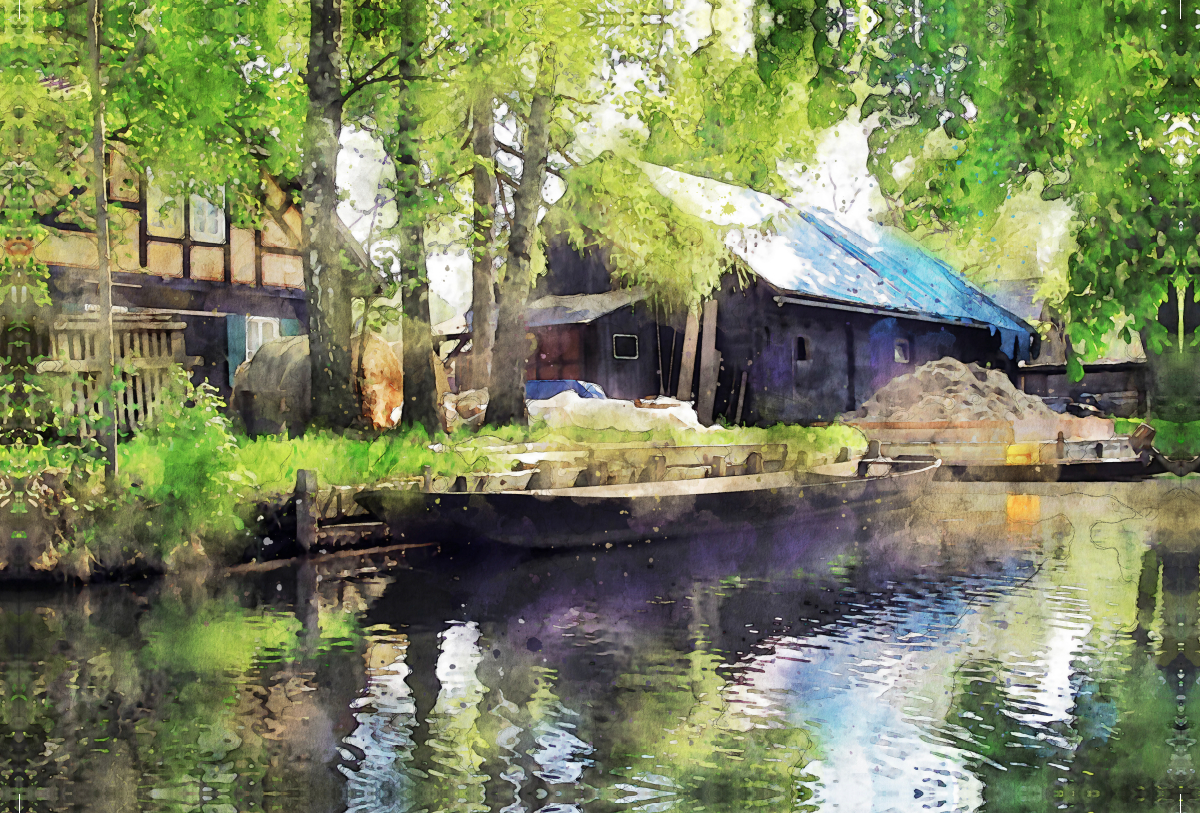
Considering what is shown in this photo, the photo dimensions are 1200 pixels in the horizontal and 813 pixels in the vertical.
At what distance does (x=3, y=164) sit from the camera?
11.0 metres


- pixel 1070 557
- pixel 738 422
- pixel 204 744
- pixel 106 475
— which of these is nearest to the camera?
pixel 204 744

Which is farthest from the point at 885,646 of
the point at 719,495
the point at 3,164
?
the point at 3,164

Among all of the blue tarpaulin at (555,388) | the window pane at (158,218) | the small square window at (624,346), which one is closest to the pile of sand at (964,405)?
the small square window at (624,346)

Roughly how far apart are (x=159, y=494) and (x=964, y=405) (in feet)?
58.6

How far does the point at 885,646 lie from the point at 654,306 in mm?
17027

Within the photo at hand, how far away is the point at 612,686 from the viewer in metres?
7.25

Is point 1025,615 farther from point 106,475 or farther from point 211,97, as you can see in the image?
point 211,97

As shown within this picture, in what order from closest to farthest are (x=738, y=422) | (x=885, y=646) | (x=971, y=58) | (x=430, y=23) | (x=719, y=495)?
(x=971, y=58) → (x=885, y=646) → (x=719, y=495) → (x=430, y=23) → (x=738, y=422)

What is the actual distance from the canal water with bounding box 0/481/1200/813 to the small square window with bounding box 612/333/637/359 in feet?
44.3

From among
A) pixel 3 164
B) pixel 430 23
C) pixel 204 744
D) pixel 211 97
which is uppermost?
pixel 430 23

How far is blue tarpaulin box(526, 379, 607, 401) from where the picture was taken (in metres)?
22.6

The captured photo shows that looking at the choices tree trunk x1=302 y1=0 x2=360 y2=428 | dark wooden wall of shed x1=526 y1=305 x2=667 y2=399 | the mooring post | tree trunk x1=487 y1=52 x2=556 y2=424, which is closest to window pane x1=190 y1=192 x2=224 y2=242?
tree trunk x1=487 y1=52 x2=556 y2=424

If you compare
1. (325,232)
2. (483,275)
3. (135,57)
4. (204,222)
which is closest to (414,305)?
(325,232)

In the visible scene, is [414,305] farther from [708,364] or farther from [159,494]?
[708,364]
